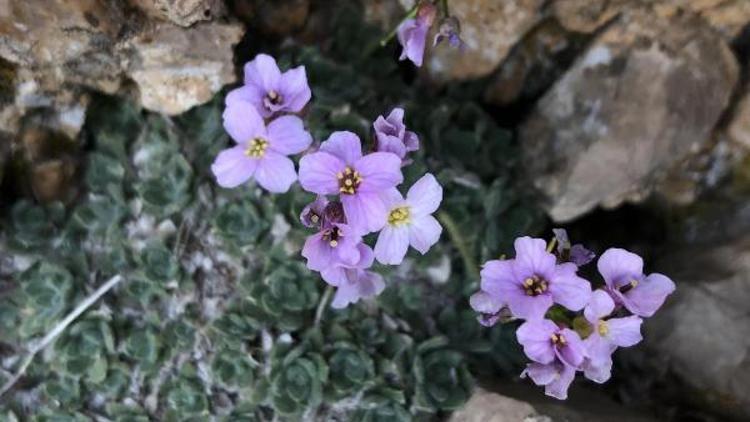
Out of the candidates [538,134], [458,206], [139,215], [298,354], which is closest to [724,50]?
[538,134]

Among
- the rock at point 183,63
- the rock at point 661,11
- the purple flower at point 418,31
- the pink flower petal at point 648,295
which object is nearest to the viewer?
the pink flower petal at point 648,295

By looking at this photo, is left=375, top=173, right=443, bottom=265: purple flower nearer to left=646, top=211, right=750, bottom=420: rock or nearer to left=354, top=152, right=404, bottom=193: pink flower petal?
left=354, top=152, right=404, bottom=193: pink flower petal

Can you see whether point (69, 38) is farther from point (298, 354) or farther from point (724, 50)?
point (724, 50)

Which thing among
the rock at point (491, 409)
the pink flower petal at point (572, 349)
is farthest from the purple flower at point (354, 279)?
the pink flower petal at point (572, 349)

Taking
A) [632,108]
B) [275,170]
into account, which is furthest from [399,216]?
[632,108]

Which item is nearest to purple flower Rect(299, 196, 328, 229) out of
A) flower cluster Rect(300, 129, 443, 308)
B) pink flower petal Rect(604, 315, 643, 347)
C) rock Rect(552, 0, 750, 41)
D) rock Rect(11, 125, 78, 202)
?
flower cluster Rect(300, 129, 443, 308)

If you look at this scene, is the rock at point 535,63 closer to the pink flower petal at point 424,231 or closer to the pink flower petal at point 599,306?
the pink flower petal at point 424,231
